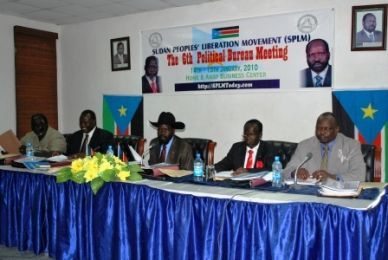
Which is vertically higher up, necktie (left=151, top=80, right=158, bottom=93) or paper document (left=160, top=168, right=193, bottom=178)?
necktie (left=151, top=80, right=158, bottom=93)

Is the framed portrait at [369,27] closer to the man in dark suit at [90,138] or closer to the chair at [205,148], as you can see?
the chair at [205,148]

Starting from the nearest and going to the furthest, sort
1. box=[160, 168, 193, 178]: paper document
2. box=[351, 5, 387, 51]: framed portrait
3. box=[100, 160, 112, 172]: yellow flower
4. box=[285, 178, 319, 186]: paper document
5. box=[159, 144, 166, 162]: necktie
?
box=[285, 178, 319, 186]: paper document → box=[100, 160, 112, 172]: yellow flower → box=[160, 168, 193, 178]: paper document → box=[159, 144, 166, 162]: necktie → box=[351, 5, 387, 51]: framed portrait

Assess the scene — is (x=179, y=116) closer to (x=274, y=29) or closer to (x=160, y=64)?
(x=160, y=64)

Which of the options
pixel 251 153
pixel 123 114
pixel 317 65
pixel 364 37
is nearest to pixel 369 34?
pixel 364 37

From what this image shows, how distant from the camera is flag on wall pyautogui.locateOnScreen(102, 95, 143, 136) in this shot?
5.23m

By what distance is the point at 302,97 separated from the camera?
409 cm

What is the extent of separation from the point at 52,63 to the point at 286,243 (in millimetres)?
4987

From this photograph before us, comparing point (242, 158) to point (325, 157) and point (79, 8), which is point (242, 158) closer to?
point (325, 157)

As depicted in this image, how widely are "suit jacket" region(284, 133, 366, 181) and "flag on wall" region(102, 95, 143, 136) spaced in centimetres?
277

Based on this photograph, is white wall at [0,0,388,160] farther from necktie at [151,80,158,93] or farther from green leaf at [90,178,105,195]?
green leaf at [90,178,105,195]

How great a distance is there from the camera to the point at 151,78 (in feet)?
16.7

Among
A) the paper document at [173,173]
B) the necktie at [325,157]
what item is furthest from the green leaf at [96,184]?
the necktie at [325,157]

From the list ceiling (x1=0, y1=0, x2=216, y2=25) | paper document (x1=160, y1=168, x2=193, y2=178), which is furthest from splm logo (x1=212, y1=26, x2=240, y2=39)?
paper document (x1=160, y1=168, x2=193, y2=178)

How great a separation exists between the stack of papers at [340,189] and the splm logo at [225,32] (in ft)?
8.83
